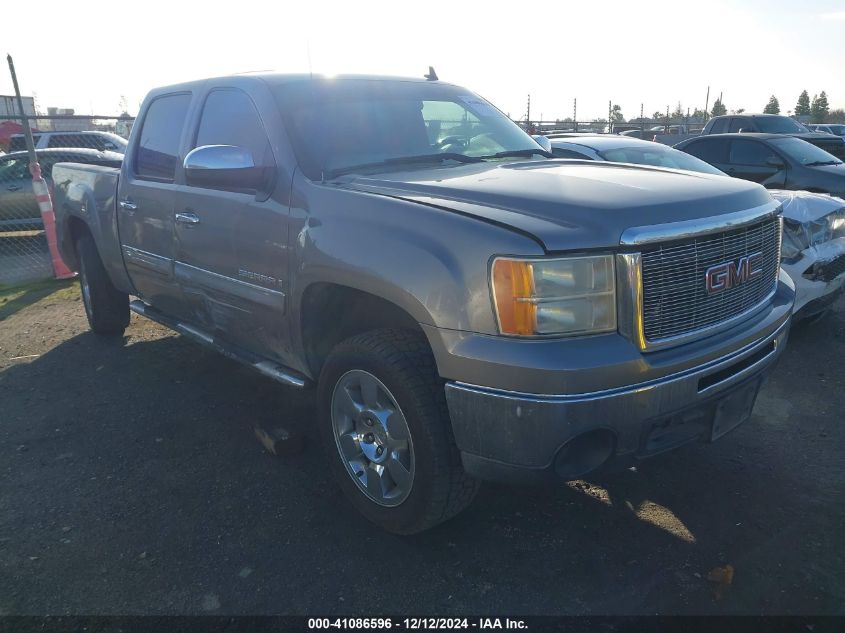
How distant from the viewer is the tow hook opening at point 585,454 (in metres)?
2.37

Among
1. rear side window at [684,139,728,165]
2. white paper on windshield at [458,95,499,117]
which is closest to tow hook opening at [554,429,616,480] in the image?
white paper on windshield at [458,95,499,117]

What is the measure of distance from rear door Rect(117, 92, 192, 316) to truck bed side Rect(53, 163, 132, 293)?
0.72ft

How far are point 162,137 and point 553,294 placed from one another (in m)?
3.34

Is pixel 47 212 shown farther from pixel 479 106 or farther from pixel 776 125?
pixel 776 125

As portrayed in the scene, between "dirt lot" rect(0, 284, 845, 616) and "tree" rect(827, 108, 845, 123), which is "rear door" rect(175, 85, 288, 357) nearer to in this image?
"dirt lot" rect(0, 284, 845, 616)

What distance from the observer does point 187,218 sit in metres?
3.94

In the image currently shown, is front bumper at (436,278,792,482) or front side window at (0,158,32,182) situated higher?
front side window at (0,158,32,182)

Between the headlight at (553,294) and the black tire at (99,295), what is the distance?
458 centimetres

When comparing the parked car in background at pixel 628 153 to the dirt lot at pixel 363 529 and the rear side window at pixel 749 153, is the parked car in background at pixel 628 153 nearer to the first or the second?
the rear side window at pixel 749 153

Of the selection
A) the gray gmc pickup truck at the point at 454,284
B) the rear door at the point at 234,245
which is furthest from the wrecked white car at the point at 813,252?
the rear door at the point at 234,245

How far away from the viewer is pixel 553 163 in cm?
357

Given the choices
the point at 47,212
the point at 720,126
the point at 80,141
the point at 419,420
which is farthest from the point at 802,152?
the point at 80,141

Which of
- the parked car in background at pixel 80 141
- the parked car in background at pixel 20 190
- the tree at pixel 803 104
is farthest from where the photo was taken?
the tree at pixel 803 104

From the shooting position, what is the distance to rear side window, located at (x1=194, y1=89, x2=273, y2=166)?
3.51m
